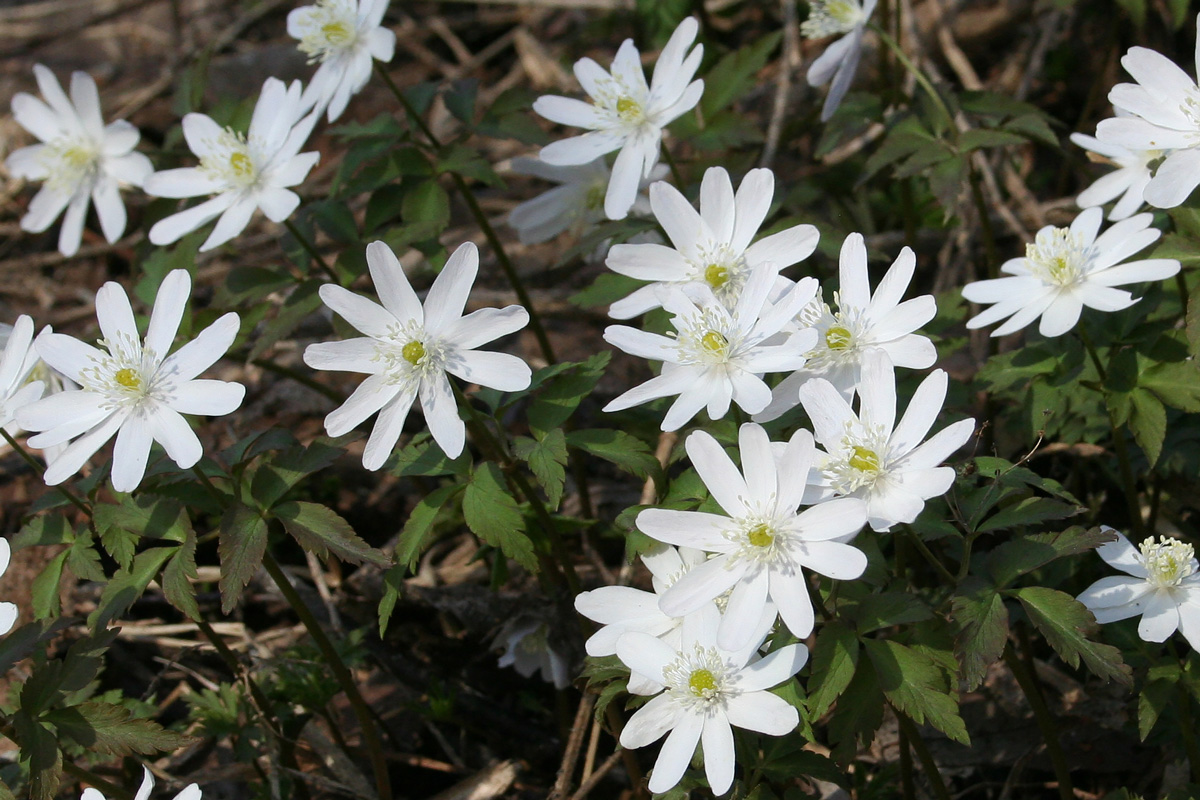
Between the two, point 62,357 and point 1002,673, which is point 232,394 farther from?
point 1002,673

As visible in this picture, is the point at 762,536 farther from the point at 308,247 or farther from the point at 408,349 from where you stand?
the point at 308,247

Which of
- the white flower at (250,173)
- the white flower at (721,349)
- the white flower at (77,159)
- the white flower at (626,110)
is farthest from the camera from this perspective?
the white flower at (77,159)

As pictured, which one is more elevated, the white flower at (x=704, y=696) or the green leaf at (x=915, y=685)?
the white flower at (x=704, y=696)

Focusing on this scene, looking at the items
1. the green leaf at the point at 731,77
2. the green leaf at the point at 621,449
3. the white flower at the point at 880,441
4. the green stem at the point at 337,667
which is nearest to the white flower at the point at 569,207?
the green leaf at the point at 731,77

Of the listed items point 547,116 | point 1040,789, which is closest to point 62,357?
point 547,116

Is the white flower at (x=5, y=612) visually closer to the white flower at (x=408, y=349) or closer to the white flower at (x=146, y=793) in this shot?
the white flower at (x=146, y=793)
